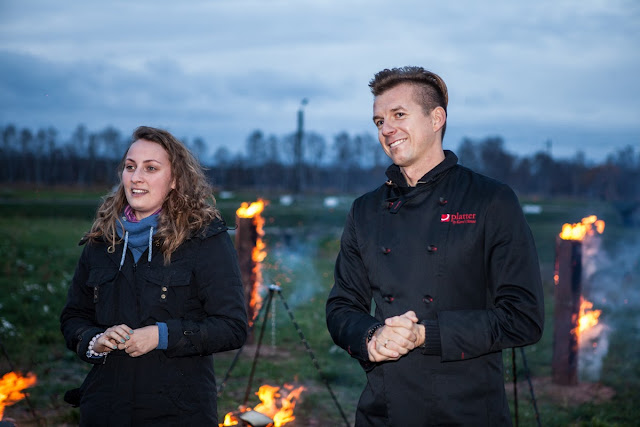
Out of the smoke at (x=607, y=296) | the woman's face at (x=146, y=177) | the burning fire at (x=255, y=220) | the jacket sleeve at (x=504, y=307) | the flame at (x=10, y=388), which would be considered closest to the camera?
the jacket sleeve at (x=504, y=307)

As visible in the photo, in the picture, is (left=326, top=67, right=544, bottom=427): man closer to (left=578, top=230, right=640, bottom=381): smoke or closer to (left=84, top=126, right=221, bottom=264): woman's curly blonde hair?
(left=84, top=126, right=221, bottom=264): woman's curly blonde hair

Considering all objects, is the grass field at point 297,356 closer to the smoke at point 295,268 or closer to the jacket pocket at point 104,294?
the smoke at point 295,268

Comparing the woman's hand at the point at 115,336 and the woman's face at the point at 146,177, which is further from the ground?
the woman's face at the point at 146,177

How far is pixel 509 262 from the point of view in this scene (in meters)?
2.47

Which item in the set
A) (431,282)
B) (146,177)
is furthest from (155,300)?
(431,282)

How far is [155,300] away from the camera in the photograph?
2969 mm

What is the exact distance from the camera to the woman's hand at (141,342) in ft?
9.04

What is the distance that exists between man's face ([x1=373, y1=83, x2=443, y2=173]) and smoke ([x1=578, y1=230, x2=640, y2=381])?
19.4ft

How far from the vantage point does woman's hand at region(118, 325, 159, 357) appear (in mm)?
2756

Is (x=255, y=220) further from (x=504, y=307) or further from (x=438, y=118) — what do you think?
(x=504, y=307)

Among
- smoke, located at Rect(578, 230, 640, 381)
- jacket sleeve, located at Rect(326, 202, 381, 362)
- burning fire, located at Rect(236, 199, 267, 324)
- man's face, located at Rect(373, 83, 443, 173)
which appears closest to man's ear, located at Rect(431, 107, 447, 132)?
man's face, located at Rect(373, 83, 443, 173)

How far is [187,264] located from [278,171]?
3239 inches

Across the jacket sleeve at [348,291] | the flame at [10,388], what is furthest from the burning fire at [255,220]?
the jacket sleeve at [348,291]

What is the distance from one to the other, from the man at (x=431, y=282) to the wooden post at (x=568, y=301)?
4.61 metres
